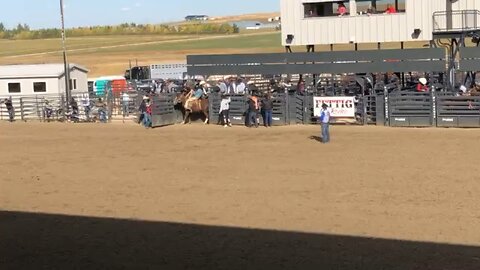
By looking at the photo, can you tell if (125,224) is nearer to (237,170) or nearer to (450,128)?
(237,170)

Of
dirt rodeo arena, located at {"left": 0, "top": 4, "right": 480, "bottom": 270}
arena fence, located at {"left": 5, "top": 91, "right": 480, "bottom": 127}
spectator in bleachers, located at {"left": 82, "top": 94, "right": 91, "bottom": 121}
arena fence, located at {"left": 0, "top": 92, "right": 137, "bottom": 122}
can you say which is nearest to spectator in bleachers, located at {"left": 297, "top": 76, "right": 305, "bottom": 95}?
dirt rodeo arena, located at {"left": 0, "top": 4, "right": 480, "bottom": 270}

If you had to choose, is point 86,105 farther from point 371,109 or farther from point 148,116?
point 371,109

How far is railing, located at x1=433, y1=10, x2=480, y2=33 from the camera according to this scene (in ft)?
110

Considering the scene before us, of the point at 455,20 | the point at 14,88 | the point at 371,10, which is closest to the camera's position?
the point at 455,20

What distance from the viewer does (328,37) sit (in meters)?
36.8

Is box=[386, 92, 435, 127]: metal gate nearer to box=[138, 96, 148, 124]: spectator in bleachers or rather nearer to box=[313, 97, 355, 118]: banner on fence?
box=[313, 97, 355, 118]: banner on fence

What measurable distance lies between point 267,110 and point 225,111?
5.88 feet

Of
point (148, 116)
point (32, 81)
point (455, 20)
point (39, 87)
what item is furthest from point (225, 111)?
point (32, 81)

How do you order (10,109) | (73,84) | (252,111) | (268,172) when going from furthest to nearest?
(73,84) < (10,109) < (252,111) < (268,172)

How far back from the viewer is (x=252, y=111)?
30.5 meters

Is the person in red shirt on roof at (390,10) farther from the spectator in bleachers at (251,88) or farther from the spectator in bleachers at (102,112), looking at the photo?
the spectator in bleachers at (102,112)

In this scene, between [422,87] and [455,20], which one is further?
[455,20]

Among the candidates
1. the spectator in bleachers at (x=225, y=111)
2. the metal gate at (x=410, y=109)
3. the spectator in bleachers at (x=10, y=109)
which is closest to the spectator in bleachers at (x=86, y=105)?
the spectator in bleachers at (x=10, y=109)

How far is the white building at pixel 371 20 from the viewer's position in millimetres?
33781
